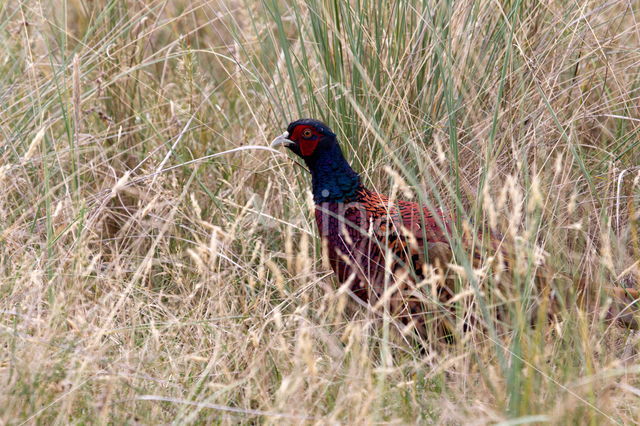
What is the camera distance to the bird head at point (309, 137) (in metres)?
3.31

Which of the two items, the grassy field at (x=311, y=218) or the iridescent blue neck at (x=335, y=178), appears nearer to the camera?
the grassy field at (x=311, y=218)

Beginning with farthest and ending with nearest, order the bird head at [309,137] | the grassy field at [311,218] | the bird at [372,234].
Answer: the bird head at [309,137] → the bird at [372,234] → the grassy field at [311,218]

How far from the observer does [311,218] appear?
360 centimetres

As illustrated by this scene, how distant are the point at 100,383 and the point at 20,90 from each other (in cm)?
209

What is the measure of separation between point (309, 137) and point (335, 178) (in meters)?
0.19

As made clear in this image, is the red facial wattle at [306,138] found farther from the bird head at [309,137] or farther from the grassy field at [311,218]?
the grassy field at [311,218]

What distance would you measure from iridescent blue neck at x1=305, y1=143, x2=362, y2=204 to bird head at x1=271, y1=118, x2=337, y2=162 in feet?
0.07

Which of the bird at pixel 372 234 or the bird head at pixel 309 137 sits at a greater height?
the bird head at pixel 309 137

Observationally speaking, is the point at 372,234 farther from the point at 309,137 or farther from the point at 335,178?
the point at 309,137

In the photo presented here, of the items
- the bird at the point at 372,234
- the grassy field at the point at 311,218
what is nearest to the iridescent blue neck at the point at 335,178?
the bird at the point at 372,234

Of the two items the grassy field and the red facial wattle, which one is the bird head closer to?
the red facial wattle

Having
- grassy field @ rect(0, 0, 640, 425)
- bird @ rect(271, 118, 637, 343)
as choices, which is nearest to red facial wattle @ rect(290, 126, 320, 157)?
bird @ rect(271, 118, 637, 343)

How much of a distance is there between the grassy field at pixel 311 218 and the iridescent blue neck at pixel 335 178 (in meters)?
0.17

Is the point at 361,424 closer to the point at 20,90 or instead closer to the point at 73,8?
the point at 20,90
